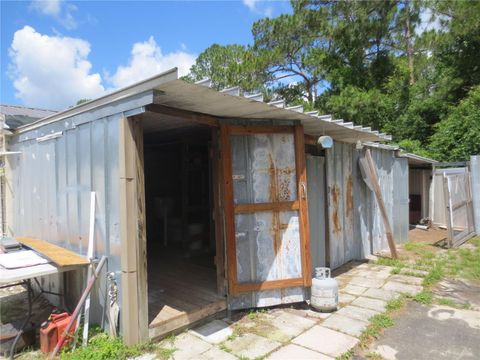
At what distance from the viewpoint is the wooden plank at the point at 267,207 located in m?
3.80

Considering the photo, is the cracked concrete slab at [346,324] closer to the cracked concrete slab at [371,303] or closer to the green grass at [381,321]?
the green grass at [381,321]

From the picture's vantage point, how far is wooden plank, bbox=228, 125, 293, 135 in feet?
12.4

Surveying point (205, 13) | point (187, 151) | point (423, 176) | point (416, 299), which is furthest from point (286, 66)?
point (416, 299)

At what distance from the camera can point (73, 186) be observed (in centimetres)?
374

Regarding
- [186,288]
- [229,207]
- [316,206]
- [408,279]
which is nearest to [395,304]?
[408,279]

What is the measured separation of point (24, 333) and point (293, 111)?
141 inches

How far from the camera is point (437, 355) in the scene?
2.96 m

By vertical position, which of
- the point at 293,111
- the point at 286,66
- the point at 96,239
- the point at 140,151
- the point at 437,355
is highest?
the point at 286,66

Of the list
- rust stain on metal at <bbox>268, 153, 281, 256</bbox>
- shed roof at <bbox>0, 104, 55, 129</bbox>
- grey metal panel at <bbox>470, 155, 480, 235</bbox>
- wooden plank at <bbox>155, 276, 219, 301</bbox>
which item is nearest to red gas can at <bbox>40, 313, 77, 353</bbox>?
wooden plank at <bbox>155, 276, 219, 301</bbox>

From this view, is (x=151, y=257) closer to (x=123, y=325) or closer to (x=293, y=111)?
(x=123, y=325)

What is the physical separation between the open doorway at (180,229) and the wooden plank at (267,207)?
20.1 inches

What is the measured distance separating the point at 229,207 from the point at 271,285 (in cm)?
108

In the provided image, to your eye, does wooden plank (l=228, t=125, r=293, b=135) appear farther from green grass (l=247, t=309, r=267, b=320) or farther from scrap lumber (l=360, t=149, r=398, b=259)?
scrap lumber (l=360, t=149, r=398, b=259)

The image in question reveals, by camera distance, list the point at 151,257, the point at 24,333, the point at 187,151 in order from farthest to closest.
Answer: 1. the point at 187,151
2. the point at 151,257
3. the point at 24,333
